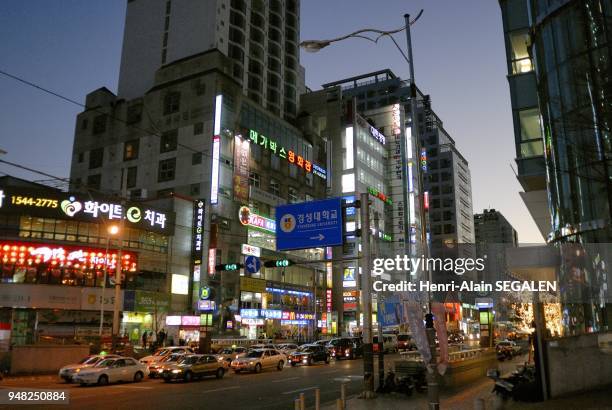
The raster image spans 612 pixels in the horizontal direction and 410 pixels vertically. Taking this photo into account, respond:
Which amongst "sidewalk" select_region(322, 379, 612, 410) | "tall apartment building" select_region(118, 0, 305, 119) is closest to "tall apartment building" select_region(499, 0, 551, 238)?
"sidewalk" select_region(322, 379, 612, 410)

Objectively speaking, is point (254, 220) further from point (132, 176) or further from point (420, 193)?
point (420, 193)

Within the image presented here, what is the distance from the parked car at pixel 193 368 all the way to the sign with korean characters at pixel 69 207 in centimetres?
1734

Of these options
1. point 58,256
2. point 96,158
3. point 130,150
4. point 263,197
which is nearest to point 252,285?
point 263,197

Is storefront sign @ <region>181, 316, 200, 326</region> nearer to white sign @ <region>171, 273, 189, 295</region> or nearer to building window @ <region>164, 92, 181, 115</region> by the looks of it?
white sign @ <region>171, 273, 189, 295</region>

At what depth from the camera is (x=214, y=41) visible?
75062 millimetres

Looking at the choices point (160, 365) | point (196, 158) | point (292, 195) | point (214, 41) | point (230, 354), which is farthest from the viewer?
point (214, 41)

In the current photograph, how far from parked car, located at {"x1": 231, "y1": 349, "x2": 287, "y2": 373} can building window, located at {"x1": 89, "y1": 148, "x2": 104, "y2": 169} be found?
48.4 m

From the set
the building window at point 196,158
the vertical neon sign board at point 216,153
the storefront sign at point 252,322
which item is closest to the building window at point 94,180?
the building window at point 196,158

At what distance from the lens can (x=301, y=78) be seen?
10862cm

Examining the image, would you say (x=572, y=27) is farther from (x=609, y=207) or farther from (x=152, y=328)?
(x=152, y=328)

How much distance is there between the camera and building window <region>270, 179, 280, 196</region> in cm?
6981

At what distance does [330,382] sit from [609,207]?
47.0 feet

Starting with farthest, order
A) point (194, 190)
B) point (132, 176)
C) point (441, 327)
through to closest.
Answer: point (132, 176) < point (194, 190) < point (441, 327)

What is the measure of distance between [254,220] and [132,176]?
1764 cm
